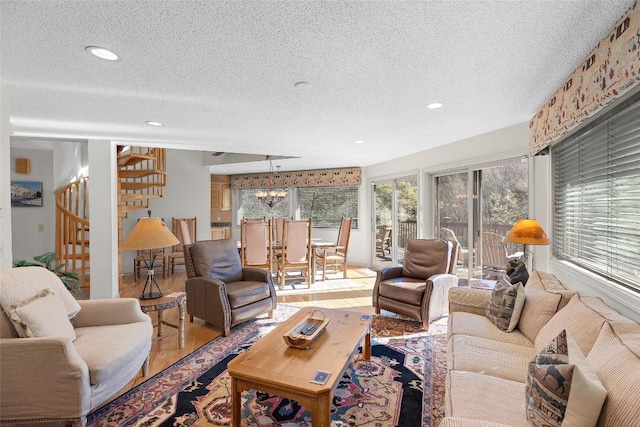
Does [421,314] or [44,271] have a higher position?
[44,271]

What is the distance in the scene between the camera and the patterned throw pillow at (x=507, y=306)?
89.3 inches

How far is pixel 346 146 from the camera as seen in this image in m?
4.73

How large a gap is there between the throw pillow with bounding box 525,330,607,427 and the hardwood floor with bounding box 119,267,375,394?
2.47m

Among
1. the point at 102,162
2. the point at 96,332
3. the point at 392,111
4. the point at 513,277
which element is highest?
the point at 392,111

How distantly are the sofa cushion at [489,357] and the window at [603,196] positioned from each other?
782 mm

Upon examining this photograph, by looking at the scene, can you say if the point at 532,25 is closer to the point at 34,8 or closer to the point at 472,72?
the point at 472,72

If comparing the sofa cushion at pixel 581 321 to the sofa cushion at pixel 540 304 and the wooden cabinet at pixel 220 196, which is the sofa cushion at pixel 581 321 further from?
the wooden cabinet at pixel 220 196

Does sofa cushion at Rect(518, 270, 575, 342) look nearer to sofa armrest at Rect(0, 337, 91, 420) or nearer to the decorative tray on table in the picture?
the decorative tray on table

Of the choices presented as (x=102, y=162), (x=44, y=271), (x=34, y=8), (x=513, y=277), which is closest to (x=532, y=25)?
(x=513, y=277)

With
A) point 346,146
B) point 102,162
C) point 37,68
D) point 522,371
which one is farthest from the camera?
point 346,146

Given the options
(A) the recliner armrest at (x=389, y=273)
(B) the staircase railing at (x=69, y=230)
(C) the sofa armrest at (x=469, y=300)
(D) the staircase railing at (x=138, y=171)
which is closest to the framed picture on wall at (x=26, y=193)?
(B) the staircase railing at (x=69, y=230)

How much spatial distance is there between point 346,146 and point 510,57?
115 inches

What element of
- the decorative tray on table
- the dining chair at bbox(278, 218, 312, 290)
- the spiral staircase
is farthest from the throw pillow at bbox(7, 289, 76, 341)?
the dining chair at bbox(278, 218, 312, 290)

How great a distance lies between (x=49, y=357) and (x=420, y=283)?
323cm
